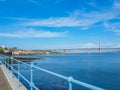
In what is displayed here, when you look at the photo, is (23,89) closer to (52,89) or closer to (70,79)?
(70,79)

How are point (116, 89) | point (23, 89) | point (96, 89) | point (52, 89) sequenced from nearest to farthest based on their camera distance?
point (96, 89) → point (23, 89) → point (52, 89) → point (116, 89)

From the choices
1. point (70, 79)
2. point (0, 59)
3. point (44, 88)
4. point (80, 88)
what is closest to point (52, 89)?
point (44, 88)

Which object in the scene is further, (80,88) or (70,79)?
(80,88)

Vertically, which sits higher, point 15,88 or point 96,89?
point 96,89

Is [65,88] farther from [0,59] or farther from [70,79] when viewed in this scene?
[70,79]

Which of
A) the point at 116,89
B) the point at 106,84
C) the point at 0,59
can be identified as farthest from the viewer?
the point at 106,84

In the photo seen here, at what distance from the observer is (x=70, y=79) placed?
352 centimetres

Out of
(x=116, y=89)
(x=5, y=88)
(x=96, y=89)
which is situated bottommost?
(x=116, y=89)

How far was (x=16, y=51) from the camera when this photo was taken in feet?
648

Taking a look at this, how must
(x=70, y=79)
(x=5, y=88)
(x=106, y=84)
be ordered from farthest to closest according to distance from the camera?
(x=106, y=84) < (x=5, y=88) < (x=70, y=79)

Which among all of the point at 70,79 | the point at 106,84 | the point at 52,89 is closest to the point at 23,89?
the point at 70,79

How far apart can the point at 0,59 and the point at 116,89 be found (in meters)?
15.2

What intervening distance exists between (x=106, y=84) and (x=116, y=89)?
2785 mm

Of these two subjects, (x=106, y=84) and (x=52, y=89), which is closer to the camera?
(x=52, y=89)
